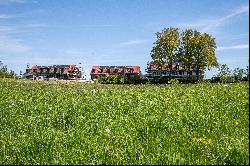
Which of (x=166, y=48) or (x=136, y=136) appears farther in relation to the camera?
(x=166, y=48)

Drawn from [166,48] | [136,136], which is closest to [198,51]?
[166,48]

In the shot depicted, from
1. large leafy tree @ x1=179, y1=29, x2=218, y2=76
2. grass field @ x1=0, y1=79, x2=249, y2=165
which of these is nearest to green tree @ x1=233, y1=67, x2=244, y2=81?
large leafy tree @ x1=179, y1=29, x2=218, y2=76

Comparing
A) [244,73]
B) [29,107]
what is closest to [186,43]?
[244,73]

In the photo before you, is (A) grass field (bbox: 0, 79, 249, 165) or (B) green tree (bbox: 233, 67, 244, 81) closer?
(A) grass field (bbox: 0, 79, 249, 165)

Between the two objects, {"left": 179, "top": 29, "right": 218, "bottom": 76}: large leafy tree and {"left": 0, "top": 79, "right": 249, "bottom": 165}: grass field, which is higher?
{"left": 179, "top": 29, "right": 218, "bottom": 76}: large leafy tree

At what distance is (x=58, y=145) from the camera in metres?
8.62

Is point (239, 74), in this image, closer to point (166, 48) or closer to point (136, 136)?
point (166, 48)

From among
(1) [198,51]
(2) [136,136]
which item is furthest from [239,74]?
(2) [136,136]

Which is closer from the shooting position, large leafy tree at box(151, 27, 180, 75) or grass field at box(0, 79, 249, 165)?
grass field at box(0, 79, 249, 165)

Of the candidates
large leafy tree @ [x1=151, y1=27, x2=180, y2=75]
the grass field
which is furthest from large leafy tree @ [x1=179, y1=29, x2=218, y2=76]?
the grass field

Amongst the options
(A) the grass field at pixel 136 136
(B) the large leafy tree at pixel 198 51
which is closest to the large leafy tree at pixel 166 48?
(B) the large leafy tree at pixel 198 51

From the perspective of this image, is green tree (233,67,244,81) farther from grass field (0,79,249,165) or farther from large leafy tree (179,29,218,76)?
grass field (0,79,249,165)

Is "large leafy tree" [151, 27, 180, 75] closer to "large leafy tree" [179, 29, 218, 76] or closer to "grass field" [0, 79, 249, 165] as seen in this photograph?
"large leafy tree" [179, 29, 218, 76]

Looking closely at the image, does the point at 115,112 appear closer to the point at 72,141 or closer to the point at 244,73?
the point at 72,141
